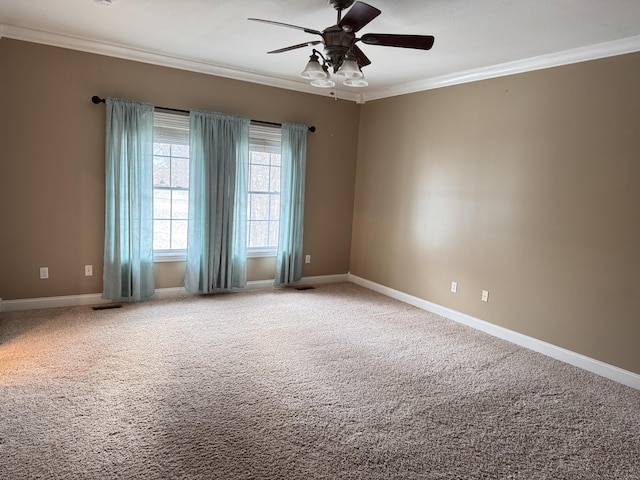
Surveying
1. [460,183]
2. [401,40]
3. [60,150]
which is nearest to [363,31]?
[401,40]

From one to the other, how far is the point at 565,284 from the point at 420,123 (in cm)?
242

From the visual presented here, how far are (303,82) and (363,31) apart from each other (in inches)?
79.2

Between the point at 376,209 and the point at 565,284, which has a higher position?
the point at 376,209

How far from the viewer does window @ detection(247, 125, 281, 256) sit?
17.4 feet

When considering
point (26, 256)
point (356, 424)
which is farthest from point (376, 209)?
point (26, 256)

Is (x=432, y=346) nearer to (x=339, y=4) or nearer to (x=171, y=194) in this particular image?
(x=339, y=4)

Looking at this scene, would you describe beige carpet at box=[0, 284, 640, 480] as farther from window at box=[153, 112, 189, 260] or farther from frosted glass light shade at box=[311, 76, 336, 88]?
frosted glass light shade at box=[311, 76, 336, 88]

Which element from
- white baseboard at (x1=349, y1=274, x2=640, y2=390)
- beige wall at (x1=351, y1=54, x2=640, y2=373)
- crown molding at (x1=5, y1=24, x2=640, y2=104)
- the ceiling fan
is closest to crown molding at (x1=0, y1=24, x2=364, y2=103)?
crown molding at (x1=5, y1=24, x2=640, y2=104)

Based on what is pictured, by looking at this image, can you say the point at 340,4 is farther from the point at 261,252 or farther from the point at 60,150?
the point at 261,252

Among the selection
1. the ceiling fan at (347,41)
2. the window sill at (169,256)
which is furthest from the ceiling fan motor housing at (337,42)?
the window sill at (169,256)

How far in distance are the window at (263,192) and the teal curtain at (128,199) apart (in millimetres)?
1234

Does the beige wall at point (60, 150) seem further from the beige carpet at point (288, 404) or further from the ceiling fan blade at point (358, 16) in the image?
the ceiling fan blade at point (358, 16)

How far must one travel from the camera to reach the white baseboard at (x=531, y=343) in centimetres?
335

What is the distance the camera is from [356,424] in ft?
8.38
